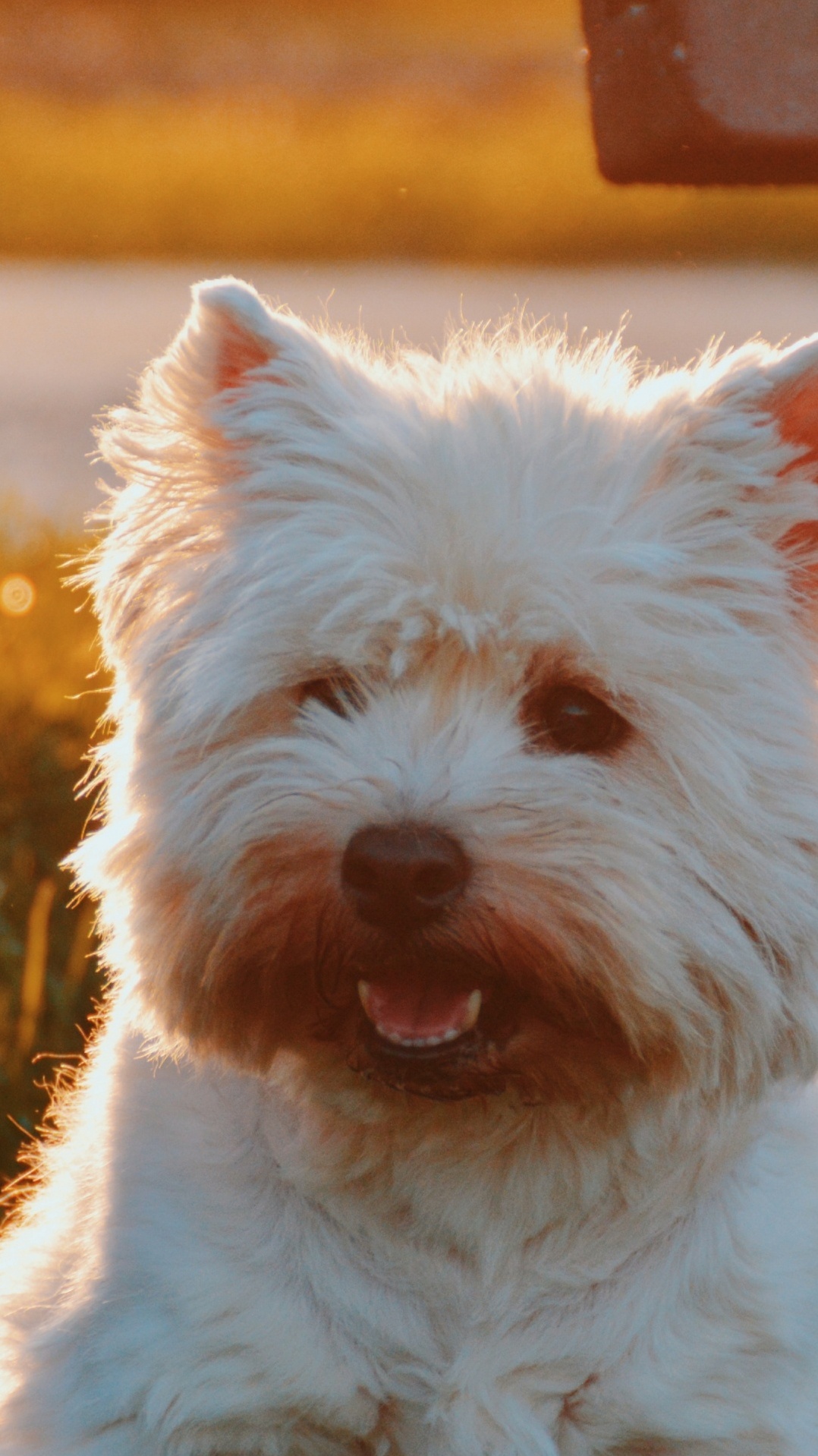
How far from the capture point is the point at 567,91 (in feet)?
69.4

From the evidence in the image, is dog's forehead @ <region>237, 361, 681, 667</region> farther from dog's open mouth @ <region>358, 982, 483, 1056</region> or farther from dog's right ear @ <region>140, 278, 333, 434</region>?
dog's open mouth @ <region>358, 982, 483, 1056</region>

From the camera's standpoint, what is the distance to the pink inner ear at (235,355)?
3016 millimetres

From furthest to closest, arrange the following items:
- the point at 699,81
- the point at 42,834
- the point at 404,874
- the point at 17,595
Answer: the point at 17,595, the point at 42,834, the point at 699,81, the point at 404,874

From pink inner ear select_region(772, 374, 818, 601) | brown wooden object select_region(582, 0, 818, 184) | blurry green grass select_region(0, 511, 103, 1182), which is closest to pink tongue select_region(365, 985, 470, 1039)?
pink inner ear select_region(772, 374, 818, 601)

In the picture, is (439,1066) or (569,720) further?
(569,720)

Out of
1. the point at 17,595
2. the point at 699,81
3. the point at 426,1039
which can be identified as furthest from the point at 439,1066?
the point at 17,595

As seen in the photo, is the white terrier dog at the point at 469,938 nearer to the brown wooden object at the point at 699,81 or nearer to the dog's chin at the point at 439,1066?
the dog's chin at the point at 439,1066

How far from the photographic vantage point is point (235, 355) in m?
3.07

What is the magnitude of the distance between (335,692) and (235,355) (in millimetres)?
594

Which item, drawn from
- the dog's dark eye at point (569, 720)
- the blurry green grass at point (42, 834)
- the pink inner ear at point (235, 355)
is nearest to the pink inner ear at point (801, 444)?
the dog's dark eye at point (569, 720)

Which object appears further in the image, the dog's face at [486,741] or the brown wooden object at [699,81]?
the brown wooden object at [699,81]

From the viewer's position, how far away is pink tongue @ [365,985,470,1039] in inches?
107

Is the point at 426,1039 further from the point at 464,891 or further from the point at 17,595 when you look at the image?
the point at 17,595

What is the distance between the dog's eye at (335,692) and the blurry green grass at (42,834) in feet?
3.22
